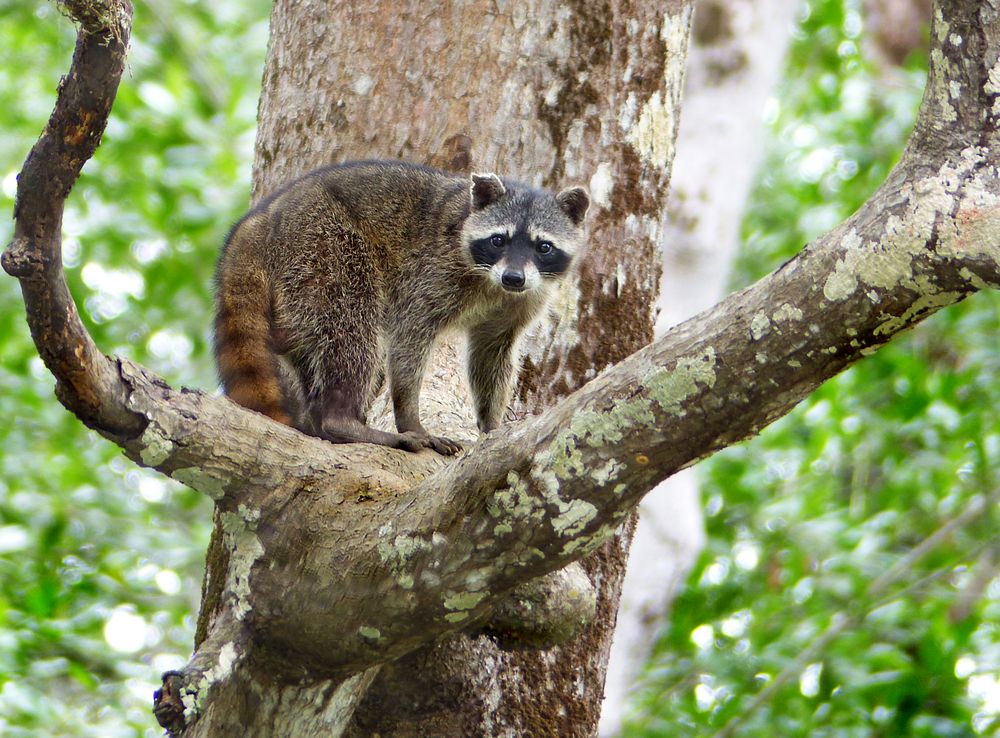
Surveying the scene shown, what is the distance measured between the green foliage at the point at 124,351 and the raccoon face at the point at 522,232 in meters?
1.55

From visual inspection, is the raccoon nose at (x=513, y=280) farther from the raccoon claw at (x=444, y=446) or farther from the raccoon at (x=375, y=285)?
the raccoon claw at (x=444, y=446)

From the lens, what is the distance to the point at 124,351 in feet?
21.5

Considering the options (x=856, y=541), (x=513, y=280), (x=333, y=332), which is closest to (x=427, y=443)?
(x=333, y=332)

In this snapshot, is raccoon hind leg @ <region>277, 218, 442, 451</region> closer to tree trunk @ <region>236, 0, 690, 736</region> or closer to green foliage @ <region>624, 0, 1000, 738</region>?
tree trunk @ <region>236, 0, 690, 736</region>

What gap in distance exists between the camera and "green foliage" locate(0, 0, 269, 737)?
434 cm

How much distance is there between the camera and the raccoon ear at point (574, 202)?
12.1ft

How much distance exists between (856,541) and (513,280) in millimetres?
1755

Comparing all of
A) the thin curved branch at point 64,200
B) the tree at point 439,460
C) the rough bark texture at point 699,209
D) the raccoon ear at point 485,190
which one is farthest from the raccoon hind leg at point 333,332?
the rough bark texture at point 699,209

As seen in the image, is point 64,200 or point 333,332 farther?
point 333,332

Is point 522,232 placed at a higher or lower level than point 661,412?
higher

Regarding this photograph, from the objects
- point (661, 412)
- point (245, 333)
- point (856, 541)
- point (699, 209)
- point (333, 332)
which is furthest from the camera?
point (699, 209)

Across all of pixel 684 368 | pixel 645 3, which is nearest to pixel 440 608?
pixel 684 368

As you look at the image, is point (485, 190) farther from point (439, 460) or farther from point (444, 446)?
point (439, 460)

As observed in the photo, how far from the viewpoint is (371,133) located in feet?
12.4
